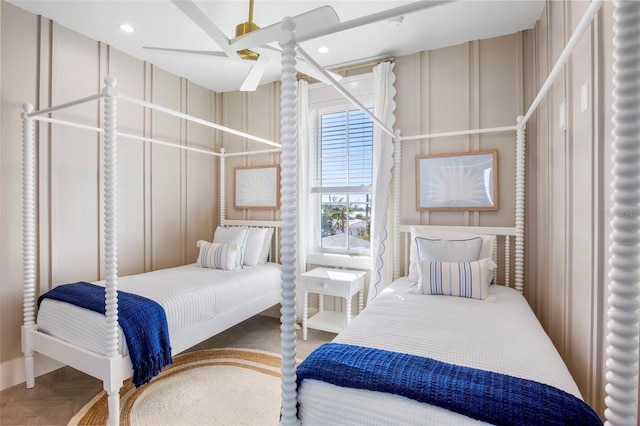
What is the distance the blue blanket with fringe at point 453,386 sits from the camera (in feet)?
3.08

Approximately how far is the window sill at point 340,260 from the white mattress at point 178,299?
458 millimetres

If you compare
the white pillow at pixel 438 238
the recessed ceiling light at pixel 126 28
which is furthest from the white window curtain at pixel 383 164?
the recessed ceiling light at pixel 126 28

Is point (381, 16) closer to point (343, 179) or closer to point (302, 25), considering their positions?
point (302, 25)

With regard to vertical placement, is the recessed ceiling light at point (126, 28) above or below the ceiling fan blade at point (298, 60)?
above

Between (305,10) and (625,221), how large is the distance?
2.34m

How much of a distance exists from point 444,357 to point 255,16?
2458 millimetres

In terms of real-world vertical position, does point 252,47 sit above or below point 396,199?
above

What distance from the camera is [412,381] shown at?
3.52 ft

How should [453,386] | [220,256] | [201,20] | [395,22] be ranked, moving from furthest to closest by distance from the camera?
[220,256]
[395,22]
[201,20]
[453,386]

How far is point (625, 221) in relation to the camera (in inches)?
24.5

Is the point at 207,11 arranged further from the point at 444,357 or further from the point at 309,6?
the point at 444,357

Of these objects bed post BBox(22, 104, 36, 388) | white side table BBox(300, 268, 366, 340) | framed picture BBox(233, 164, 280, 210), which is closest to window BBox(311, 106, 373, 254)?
white side table BBox(300, 268, 366, 340)

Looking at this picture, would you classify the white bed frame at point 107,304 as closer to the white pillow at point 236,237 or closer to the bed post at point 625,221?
the white pillow at point 236,237

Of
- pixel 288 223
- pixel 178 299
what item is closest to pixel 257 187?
pixel 178 299
